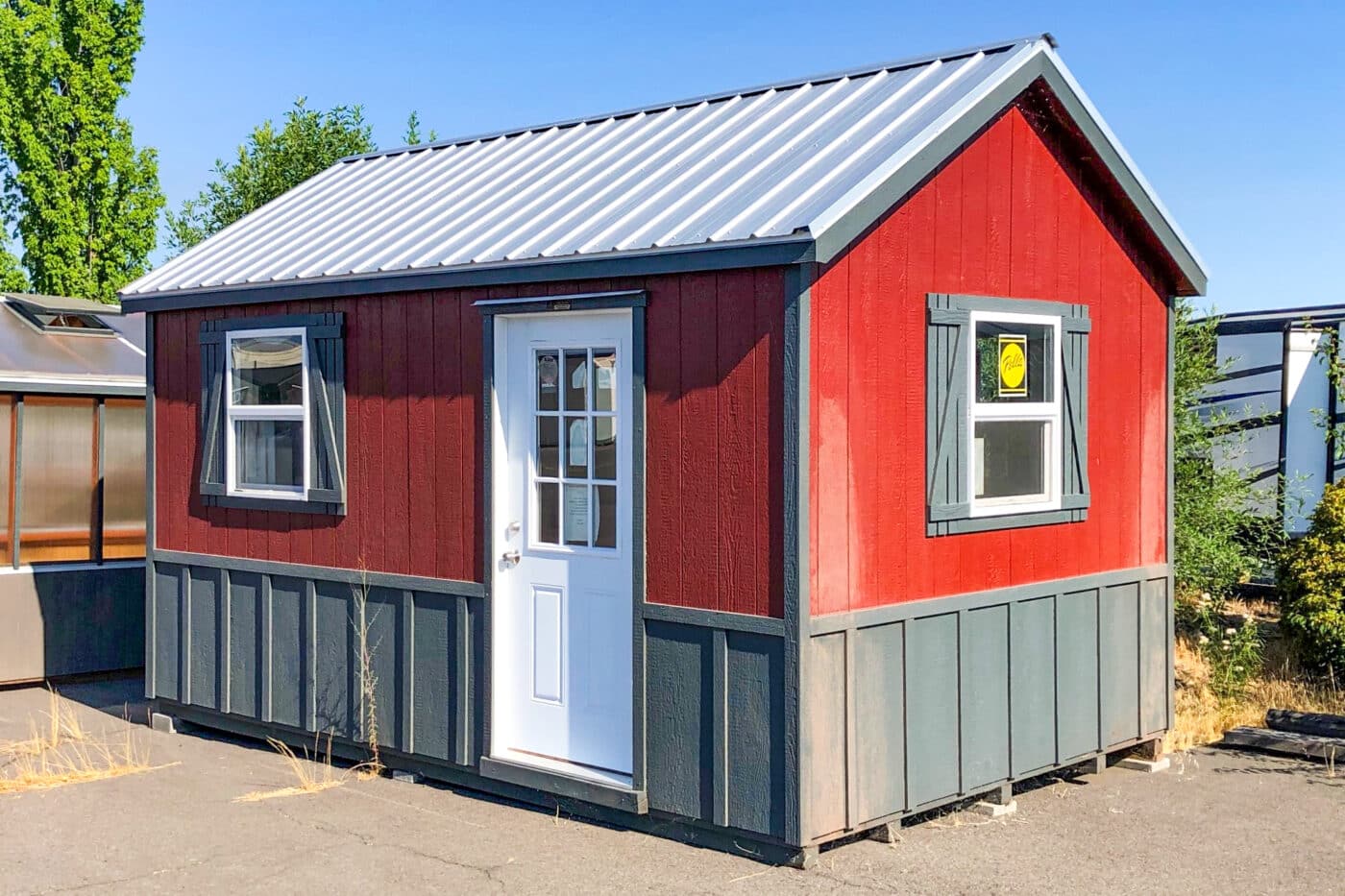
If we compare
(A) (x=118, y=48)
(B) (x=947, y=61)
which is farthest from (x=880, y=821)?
(A) (x=118, y=48)

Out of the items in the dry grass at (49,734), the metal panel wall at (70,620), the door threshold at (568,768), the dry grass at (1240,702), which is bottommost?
the dry grass at (49,734)

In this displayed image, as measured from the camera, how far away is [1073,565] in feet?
26.3

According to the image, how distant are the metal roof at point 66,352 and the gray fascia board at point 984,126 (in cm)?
742

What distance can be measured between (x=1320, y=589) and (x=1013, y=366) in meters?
3.59

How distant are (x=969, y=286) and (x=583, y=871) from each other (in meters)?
3.34

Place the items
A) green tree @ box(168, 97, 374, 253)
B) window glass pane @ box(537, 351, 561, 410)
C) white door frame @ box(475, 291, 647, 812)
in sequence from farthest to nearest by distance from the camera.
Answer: green tree @ box(168, 97, 374, 253)
window glass pane @ box(537, 351, 561, 410)
white door frame @ box(475, 291, 647, 812)

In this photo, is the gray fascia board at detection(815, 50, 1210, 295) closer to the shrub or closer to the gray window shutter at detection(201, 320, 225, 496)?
the shrub

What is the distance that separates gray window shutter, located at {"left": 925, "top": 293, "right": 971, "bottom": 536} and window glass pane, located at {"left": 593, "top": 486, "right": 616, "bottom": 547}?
5.00ft

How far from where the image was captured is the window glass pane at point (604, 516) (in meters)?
7.30

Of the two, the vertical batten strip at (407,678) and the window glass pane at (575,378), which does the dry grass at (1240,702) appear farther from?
the vertical batten strip at (407,678)

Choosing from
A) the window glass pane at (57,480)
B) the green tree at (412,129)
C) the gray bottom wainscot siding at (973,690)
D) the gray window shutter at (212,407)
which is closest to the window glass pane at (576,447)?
the gray bottom wainscot siding at (973,690)

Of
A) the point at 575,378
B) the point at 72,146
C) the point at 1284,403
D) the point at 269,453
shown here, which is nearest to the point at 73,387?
the point at 269,453

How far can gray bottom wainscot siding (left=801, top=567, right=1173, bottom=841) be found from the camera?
260 inches

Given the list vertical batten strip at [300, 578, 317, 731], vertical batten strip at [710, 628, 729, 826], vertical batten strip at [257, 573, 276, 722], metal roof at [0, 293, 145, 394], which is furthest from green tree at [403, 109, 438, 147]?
vertical batten strip at [710, 628, 729, 826]
